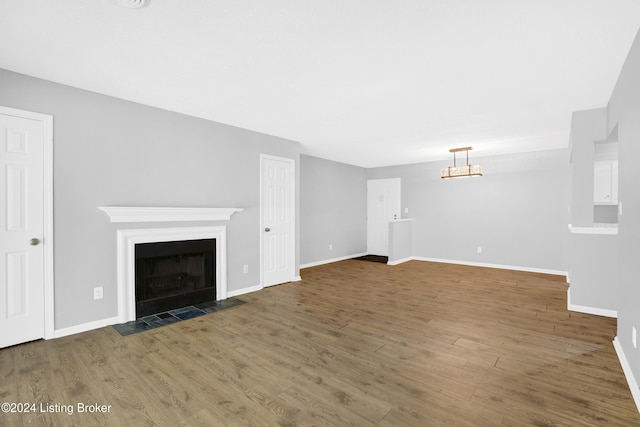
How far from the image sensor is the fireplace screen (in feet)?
11.6

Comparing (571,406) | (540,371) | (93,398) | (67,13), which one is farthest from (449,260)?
(67,13)

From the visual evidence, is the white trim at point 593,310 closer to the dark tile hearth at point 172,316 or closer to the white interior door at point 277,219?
→ the white interior door at point 277,219

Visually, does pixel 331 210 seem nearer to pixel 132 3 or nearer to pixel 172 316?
pixel 172 316

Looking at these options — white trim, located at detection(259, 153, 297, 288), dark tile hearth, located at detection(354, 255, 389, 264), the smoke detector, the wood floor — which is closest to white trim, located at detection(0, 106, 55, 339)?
the wood floor

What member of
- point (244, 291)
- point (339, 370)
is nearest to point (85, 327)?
point (244, 291)

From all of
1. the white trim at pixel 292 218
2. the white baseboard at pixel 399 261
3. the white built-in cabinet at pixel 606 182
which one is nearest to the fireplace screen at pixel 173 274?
the white trim at pixel 292 218

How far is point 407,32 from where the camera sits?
2.10 metres

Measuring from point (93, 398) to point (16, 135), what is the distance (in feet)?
8.16

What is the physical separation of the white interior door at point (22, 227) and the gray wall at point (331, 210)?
438 centimetres

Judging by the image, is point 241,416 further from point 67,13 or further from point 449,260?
point 449,260

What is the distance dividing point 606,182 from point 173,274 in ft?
25.8

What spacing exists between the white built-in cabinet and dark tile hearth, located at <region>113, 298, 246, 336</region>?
22.8 ft

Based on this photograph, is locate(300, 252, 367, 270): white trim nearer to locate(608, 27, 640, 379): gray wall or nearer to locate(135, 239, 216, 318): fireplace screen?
locate(135, 239, 216, 318): fireplace screen

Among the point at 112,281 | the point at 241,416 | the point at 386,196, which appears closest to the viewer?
the point at 241,416
